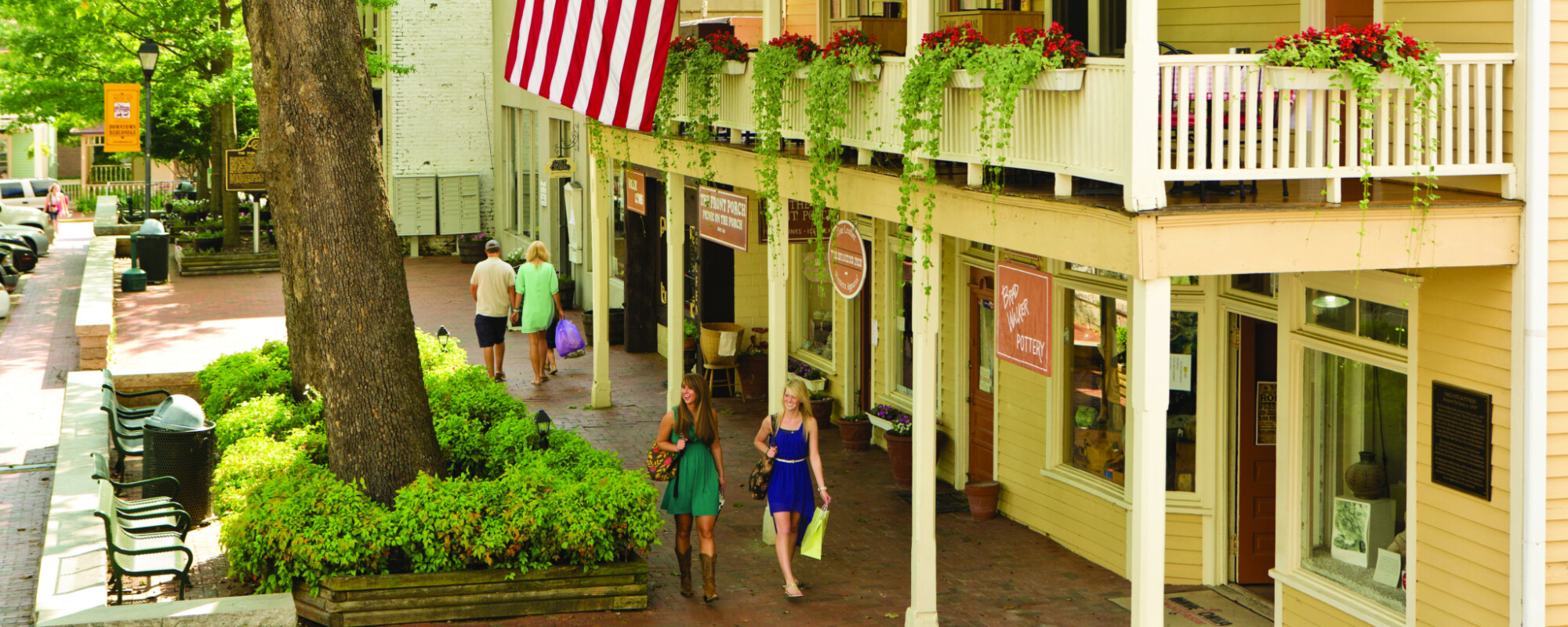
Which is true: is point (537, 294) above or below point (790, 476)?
above

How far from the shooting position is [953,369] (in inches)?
516

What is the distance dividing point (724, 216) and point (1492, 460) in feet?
24.7

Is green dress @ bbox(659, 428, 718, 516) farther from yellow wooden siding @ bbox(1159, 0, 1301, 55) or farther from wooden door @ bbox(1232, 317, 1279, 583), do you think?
yellow wooden siding @ bbox(1159, 0, 1301, 55)

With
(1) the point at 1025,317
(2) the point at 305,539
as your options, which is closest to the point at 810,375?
(1) the point at 1025,317

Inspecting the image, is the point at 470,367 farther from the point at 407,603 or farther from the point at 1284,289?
the point at 1284,289

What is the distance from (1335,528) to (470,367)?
8363 mm

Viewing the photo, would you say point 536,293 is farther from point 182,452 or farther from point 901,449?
point 182,452

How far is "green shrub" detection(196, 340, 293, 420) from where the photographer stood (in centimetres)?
1389

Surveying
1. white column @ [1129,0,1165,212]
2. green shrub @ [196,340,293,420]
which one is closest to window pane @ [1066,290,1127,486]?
white column @ [1129,0,1165,212]

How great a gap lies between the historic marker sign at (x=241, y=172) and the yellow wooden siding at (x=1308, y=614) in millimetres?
22453

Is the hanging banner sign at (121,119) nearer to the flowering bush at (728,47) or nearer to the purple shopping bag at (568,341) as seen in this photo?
the purple shopping bag at (568,341)

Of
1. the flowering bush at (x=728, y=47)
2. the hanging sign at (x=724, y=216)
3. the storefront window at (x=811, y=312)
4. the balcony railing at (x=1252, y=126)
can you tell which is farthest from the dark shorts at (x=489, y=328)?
the balcony railing at (x=1252, y=126)

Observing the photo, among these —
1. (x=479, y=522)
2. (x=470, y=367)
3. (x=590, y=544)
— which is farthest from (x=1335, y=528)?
(x=470, y=367)

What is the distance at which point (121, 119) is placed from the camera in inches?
1043
